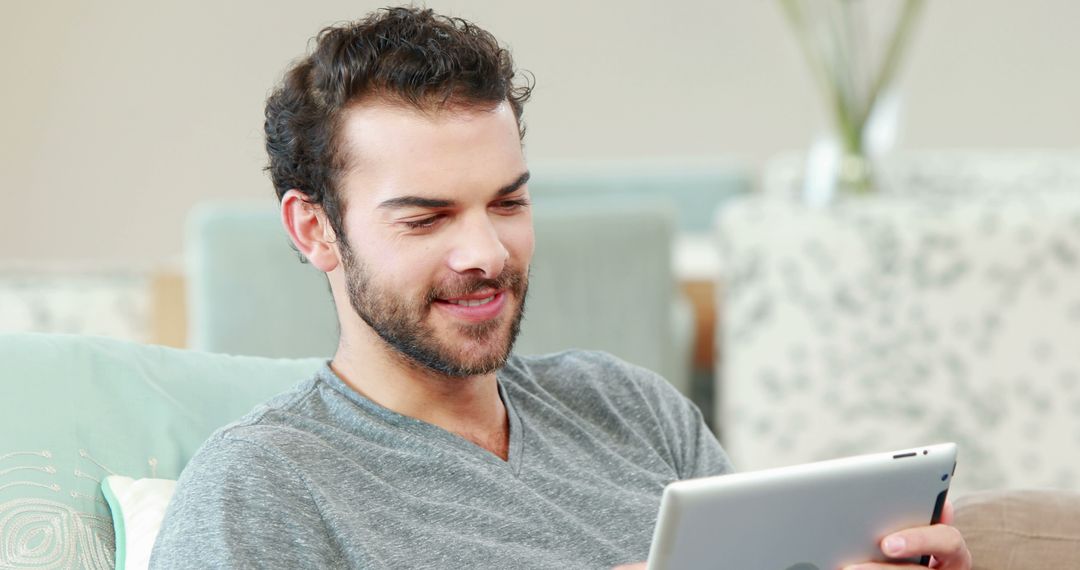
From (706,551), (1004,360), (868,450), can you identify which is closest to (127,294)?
(868,450)

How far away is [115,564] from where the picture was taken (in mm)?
1191

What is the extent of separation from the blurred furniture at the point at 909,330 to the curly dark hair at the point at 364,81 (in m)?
1.46

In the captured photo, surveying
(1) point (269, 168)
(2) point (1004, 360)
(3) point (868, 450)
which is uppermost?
(1) point (269, 168)

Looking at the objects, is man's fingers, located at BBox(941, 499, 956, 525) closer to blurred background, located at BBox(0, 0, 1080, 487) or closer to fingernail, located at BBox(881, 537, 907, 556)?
fingernail, located at BBox(881, 537, 907, 556)

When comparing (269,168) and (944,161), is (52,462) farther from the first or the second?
(944,161)

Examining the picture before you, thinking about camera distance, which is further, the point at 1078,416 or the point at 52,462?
the point at 1078,416

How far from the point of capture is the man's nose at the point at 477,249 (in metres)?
1.17

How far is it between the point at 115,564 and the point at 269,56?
3.60m

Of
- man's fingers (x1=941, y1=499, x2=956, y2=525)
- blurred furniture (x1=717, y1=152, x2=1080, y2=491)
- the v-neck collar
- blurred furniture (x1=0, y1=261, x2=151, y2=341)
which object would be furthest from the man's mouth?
blurred furniture (x1=0, y1=261, x2=151, y2=341)

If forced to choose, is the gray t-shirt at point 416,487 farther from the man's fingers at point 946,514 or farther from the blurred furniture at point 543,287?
the blurred furniture at point 543,287

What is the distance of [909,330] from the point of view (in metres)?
2.64

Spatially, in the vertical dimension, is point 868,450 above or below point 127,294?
below

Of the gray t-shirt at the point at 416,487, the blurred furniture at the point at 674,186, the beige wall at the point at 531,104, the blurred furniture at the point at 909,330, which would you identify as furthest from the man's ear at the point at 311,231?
the beige wall at the point at 531,104

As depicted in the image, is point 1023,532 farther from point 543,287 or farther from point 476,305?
point 543,287
